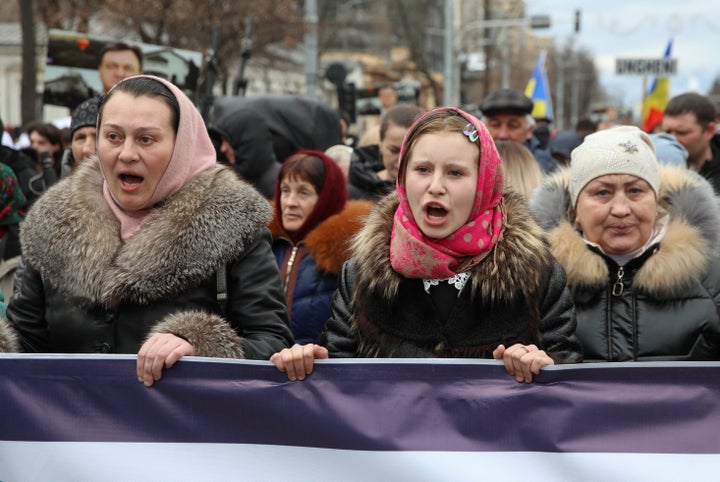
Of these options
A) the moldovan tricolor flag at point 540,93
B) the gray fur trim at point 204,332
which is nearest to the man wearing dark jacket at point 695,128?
the gray fur trim at point 204,332

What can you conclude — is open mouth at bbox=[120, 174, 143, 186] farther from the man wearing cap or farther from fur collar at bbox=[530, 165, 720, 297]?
the man wearing cap

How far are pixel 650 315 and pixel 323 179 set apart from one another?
2.16m

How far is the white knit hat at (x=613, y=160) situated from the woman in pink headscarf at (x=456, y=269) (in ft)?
2.09

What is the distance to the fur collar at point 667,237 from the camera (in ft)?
11.1

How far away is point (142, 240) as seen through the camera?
3020 millimetres

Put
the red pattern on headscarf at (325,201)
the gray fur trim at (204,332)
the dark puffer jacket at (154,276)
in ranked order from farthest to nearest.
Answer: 1. the red pattern on headscarf at (325,201)
2. the dark puffer jacket at (154,276)
3. the gray fur trim at (204,332)

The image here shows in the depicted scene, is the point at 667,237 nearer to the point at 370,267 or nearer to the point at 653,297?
the point at 653,297

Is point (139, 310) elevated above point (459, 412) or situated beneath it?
elevated above

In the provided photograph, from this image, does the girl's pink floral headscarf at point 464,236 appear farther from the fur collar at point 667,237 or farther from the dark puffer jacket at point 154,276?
the fur collar at point 667,237

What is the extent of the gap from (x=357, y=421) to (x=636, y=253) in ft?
4.22

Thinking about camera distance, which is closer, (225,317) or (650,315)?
(225,317)

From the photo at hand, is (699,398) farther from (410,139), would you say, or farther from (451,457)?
(410,139)

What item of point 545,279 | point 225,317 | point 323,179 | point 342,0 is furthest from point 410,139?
point 342,0

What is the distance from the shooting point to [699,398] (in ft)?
8.90
